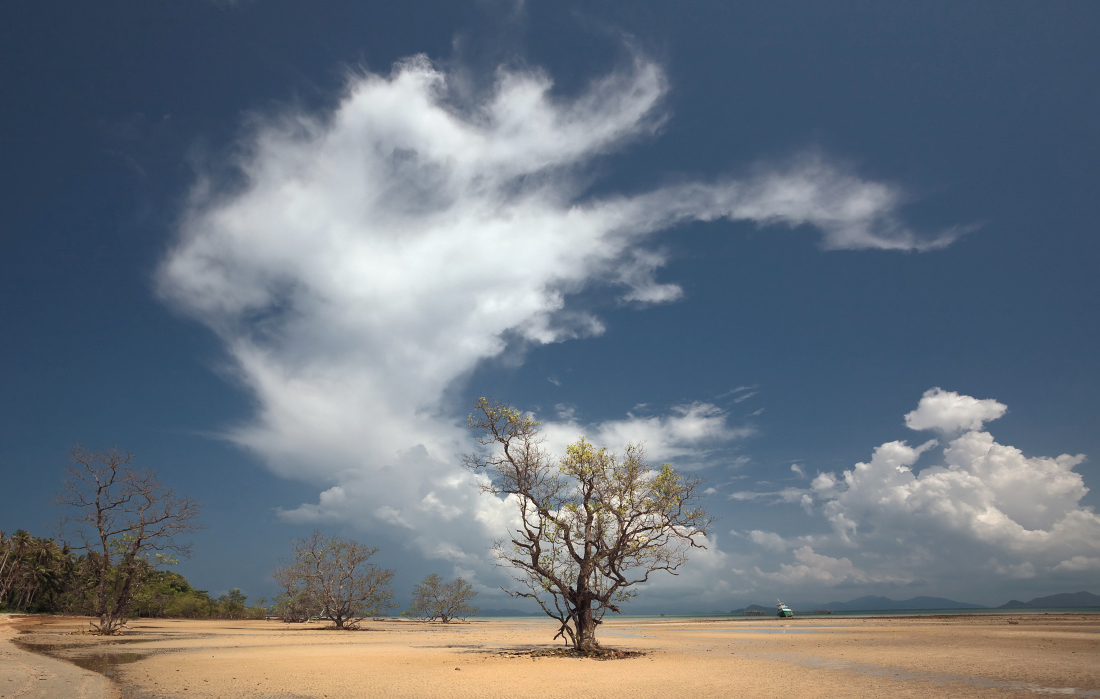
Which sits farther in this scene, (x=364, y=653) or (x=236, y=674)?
(x=364, y=653)

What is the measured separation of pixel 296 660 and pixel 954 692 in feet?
85.1

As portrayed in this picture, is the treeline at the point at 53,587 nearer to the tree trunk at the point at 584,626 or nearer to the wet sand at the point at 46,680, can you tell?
the wet sand at the point at 46,680

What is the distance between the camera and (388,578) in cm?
5894

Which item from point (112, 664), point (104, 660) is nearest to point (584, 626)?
point (112, 664)

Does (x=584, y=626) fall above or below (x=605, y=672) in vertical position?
above

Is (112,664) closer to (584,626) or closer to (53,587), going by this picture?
(584,626)

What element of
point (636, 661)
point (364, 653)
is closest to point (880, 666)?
point (636, 661)

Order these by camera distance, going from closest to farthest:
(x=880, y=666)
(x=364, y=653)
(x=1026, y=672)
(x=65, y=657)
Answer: (x=1026, y=672), (x=880, y=666), (x=65, y=657), (x=364, y=653)

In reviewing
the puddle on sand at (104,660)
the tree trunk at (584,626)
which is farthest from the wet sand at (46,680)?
the tree trunk at (584,626)

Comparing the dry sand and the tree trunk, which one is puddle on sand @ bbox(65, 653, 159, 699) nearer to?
the dry sand

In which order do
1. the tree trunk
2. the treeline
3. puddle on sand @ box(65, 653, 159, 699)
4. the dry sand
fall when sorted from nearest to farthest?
puddle on sand @ box(65, 653, 159, 699), the dry sand, the tree trunk, the treeline

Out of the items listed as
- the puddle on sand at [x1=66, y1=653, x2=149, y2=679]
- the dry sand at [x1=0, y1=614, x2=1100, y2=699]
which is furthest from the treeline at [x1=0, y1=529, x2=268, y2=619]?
the dry sand at [x1=0, y1=614, x2=1100, y2=699]

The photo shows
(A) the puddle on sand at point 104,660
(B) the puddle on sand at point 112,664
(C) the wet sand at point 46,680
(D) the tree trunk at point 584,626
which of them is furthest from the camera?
(D) the tree trunk at point 584,626

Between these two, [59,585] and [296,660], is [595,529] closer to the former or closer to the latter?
[296,660]
